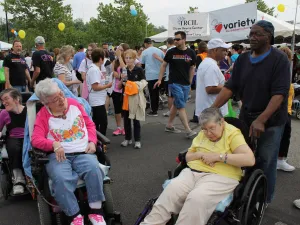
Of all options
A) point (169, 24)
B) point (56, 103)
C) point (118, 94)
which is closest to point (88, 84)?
point (118, 94)

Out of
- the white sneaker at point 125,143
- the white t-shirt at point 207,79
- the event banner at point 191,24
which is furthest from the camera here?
the event banner at point 191,24

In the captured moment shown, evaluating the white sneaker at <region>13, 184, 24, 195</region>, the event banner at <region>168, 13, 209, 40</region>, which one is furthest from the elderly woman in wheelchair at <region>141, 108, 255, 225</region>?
the event banner at <region>168, 13, 209, 40</region>

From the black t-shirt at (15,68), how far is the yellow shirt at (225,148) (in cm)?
508

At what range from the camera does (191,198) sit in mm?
2242

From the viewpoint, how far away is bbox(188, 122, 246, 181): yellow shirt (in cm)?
247

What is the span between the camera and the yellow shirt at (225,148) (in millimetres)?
2473

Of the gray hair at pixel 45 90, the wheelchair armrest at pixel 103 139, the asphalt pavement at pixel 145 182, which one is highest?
the gray hair at pixel 45 90

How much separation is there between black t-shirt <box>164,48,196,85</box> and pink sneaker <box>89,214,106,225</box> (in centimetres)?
332

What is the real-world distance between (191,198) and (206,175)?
12.2 inches

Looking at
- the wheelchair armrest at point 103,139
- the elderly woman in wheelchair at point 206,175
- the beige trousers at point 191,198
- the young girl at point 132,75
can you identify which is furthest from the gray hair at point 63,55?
the beige trousers at point 191,198

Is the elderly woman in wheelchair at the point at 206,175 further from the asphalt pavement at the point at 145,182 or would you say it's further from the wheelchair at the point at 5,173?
the wheelchair at the point at 5,173

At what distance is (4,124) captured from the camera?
11.3ft

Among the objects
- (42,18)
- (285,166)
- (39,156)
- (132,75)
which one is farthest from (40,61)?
(42,18)

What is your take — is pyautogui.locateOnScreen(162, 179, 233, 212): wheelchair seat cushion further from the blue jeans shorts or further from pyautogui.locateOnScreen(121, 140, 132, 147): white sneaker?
the blue jeans shorts
